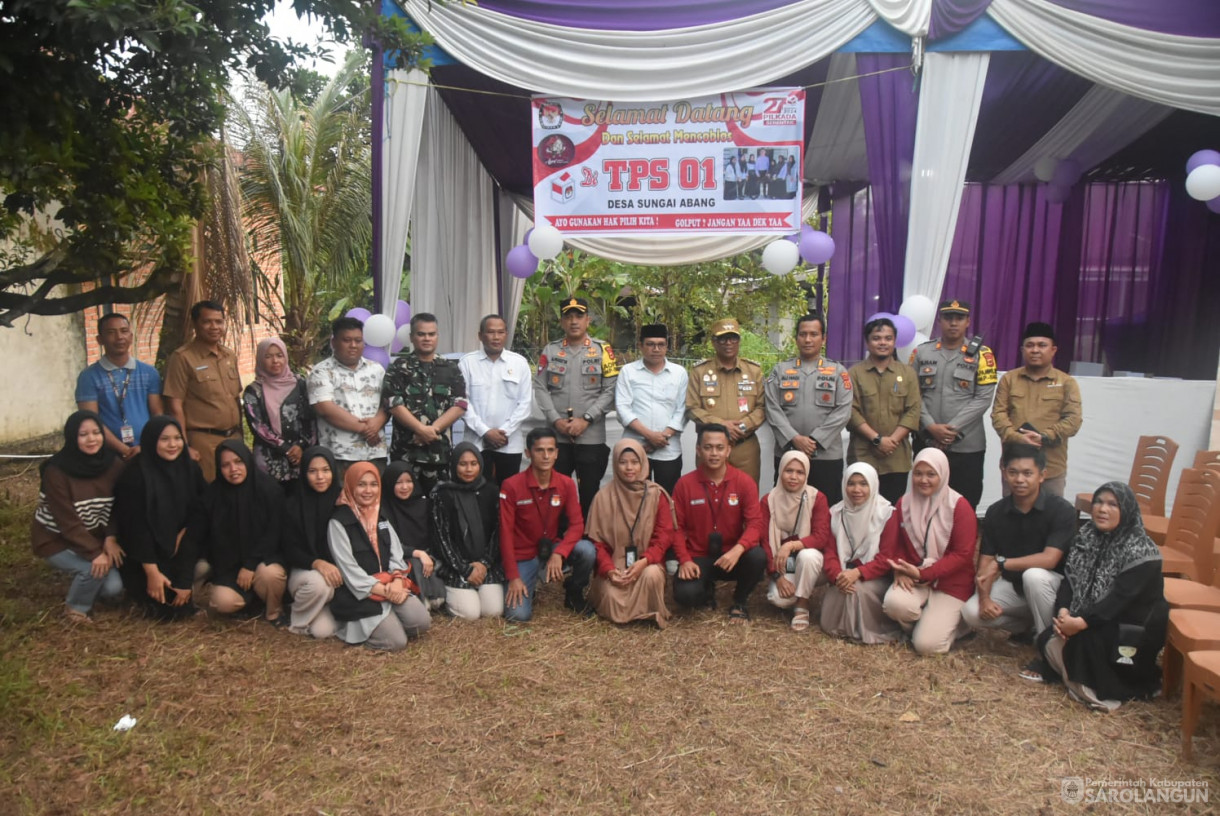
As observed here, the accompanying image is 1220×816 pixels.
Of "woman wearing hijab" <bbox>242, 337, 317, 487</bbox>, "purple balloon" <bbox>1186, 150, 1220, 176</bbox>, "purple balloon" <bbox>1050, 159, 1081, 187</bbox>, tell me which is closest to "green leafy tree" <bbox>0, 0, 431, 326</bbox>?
"woman wearing hijab" <bbox>242, 337, 317, 487</bbox>

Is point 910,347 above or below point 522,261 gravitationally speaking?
below

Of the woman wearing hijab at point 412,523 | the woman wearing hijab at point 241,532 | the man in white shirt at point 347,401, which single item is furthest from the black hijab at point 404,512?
the woman wearing hijab at point 241,532

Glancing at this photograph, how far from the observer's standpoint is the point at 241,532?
4129mm

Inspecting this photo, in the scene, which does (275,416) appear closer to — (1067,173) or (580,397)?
(580,397)

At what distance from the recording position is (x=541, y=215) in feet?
19.0

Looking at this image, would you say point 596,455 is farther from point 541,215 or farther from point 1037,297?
point 1037,297

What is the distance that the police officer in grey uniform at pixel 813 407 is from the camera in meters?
4.76

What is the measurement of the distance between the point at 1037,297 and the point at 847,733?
6712 millimetres

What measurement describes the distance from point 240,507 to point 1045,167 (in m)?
7.70

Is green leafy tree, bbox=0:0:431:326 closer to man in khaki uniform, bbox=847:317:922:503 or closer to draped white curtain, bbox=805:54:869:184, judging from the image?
man in khaki uniform, bbox=847:317:922:503

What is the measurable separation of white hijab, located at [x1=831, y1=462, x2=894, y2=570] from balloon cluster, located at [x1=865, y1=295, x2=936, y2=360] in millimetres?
1184

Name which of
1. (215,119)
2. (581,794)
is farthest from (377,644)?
(215,119)

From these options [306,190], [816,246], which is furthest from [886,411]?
[306,190]

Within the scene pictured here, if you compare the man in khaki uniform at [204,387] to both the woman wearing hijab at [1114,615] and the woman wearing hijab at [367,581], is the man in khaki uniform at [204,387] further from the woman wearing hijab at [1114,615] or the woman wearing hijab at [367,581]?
the woman wearing hijab at [1114,615]
